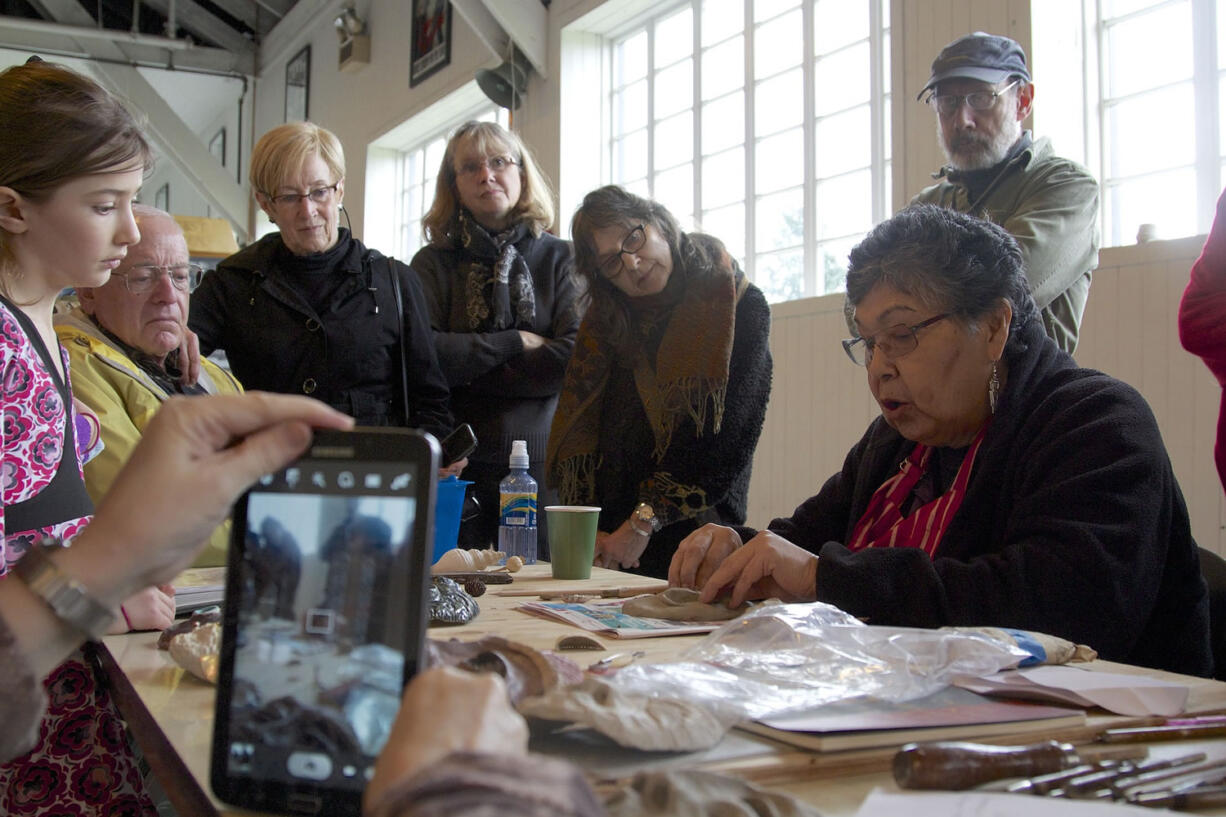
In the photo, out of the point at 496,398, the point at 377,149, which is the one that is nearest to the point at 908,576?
the point at 496,398

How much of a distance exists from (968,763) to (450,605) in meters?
0.75

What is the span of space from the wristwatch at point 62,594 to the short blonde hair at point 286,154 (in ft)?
6.41

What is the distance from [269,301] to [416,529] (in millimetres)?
1996

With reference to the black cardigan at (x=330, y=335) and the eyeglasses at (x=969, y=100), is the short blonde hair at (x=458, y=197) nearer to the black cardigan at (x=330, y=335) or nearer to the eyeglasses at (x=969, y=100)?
the black cardigan at (x=330, y=335)

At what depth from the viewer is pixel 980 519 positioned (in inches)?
53.9

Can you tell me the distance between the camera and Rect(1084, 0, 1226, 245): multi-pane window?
316cm

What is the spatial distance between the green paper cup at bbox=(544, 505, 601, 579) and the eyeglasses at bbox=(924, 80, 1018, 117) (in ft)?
4.89

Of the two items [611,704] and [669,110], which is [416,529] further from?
[669,110]

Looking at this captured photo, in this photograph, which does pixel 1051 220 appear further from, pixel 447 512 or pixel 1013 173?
pixel 447 512

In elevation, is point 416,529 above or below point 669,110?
below

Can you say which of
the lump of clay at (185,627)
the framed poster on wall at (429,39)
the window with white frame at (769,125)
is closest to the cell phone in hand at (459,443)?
the lump of clay at (185,627)

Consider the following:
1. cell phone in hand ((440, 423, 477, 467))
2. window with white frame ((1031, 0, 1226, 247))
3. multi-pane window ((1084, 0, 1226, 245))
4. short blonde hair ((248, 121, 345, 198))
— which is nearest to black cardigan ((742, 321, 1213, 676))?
cell phone in hand ((440, 423, 477, 467))

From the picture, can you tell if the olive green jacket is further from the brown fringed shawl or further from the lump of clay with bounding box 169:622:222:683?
the lump of clay with bounding box 169:622:222:683

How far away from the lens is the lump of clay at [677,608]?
1.28 meters
